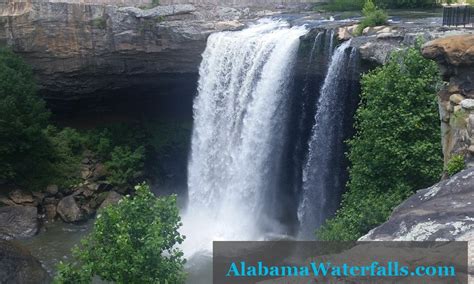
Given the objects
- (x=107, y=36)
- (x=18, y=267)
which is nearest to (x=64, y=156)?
(x=107, y=36)

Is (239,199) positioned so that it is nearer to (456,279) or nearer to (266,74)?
(266,74)

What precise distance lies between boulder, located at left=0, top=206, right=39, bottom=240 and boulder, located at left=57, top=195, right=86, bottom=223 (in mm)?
847

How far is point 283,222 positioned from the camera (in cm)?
1595

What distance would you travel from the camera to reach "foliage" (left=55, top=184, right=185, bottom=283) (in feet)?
28.7

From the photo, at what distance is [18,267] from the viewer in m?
13.7

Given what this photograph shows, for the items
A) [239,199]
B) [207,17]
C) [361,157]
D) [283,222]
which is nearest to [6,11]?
[207,17]

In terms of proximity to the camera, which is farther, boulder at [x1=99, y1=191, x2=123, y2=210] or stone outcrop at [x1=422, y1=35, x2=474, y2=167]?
boulder at [x1=99, y1=191, x2=123, y2=210]

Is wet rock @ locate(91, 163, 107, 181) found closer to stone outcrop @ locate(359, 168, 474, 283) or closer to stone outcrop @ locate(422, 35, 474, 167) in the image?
stone outcrop @ locate(422, 35, 474, 167)

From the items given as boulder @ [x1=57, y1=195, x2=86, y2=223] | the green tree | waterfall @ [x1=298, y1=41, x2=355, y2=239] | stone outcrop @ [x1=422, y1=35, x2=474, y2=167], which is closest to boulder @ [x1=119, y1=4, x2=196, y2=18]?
the green tree

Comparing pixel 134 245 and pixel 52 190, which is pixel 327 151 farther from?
pixel 52 190

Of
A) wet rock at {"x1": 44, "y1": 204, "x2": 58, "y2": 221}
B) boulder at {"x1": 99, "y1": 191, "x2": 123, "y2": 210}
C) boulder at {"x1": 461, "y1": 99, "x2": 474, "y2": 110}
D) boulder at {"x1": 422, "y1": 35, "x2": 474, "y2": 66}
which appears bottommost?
wet rock at {"x1": 44, "y1": 204, "x2": 58, "y2": 221}

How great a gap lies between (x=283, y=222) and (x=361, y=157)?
14.1ft

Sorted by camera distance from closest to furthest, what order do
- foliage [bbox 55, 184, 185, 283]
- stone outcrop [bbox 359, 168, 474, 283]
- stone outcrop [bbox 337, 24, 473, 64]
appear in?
stone outcrop [bbox 359, 168, 474, 283]
foliage [bbox 55, 184, 185, 283]
stone outcrop [bbox 337, 24, 473, 64]

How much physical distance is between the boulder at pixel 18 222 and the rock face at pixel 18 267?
2603 millimetres
